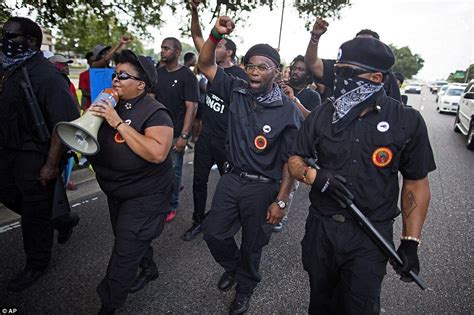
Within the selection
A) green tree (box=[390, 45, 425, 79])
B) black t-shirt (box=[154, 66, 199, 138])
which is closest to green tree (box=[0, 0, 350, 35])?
black t-shirt (box=[154, 66, 199, 138])

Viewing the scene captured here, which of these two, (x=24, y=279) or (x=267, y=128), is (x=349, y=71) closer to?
(x=267, y=128)

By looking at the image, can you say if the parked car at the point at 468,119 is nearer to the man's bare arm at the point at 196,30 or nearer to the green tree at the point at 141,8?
the green tree at the point at 141,8

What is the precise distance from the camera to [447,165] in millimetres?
7129

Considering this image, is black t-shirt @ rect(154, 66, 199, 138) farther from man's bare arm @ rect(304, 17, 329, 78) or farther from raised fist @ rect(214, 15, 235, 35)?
man's bare arm @ rect(304, 17, 329, 78)

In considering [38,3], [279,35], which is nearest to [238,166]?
[38,3]

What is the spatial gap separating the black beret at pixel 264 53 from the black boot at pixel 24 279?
99.2 inches

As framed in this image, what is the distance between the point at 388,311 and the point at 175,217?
2.60m

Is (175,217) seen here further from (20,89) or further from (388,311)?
(388,311)

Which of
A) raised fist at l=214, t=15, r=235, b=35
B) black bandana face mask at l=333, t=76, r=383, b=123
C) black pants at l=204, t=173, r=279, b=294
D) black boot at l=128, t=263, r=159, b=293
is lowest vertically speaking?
black boot at l=128, t=263, r=159, b=293

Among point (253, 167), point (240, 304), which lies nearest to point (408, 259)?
point (253, 167)

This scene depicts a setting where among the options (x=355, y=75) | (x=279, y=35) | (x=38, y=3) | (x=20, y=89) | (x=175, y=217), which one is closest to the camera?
(x=355, y=75)

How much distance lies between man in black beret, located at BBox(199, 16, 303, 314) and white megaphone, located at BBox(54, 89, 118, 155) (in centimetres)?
96

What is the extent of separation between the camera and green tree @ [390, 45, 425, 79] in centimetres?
8894

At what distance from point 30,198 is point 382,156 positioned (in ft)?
8.70
